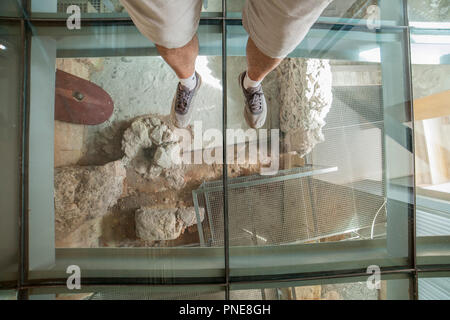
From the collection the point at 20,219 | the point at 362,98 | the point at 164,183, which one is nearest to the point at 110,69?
the point at 164,183

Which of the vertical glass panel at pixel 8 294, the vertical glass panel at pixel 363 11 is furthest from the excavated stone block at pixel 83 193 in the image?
the vertical glass panel at pixel 363 11

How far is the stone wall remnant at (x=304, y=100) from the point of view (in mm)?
1293

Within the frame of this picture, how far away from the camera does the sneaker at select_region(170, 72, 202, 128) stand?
1.07 metres

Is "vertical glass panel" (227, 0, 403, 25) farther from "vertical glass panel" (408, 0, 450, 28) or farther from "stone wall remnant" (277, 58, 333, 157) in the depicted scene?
"stone wall remnant" (277, 58, 333, 157)

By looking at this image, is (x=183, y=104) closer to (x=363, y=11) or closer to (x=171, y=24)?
(x=171, y=24)

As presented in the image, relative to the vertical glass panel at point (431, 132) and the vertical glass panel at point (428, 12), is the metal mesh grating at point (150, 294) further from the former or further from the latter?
Result: the vertical glass panel at point (428, 12)

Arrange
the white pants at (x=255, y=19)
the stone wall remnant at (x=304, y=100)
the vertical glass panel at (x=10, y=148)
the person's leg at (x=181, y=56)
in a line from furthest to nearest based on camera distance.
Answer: the stone wall remnant at (x=304, y=100), the vertical glass panel at (x=10, y=148), the person's leg at (x=181, y=56), the white pants at (x=255, y=19)

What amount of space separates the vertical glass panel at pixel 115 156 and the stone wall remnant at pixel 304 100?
45 cm

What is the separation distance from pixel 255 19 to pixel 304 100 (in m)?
0.86

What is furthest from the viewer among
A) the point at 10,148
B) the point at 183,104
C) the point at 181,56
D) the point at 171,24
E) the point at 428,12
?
the point at 428,12

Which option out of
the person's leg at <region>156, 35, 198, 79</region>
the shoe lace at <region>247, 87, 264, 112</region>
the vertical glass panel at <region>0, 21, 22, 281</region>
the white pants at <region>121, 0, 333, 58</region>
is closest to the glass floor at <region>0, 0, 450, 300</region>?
the vertical glass panel at <region>0, 21, 22, 281</region>

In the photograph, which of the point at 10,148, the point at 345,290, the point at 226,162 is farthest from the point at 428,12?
the point at 10,148

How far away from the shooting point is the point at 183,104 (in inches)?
43.4

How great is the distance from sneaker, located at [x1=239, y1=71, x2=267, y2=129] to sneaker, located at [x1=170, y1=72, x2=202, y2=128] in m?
0.27
